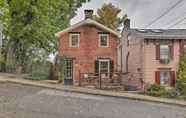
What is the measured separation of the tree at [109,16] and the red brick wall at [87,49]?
3784cm

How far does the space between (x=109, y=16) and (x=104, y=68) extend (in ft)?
131

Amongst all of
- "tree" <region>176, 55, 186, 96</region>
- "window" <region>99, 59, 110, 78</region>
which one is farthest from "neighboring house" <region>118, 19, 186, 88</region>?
"window" <region>99, 59, 110, 78</region>

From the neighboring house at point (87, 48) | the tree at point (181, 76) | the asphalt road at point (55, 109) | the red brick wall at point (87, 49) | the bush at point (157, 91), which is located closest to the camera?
the asphalt road at point (55, 109)

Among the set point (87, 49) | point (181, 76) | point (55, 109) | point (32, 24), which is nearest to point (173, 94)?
point (181, 76)

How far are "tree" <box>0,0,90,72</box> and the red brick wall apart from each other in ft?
8.80

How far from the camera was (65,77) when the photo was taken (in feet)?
131

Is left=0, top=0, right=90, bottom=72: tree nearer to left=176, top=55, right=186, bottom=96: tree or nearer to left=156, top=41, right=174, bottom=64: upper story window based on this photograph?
left=156, top=41, right=174, bottom=64: upper story window

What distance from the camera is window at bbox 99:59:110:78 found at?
39.5 m

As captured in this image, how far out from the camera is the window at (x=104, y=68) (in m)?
39.5

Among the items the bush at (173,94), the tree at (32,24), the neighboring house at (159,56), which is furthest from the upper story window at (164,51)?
the tree at (32,24)

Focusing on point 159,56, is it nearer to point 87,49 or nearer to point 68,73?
point 87,49

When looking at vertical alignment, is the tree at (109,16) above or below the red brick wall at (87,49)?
above

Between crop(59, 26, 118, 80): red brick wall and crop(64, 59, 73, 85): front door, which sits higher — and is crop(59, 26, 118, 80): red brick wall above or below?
above

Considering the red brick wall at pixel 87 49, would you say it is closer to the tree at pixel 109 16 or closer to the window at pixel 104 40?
the window at pixel 104 40
